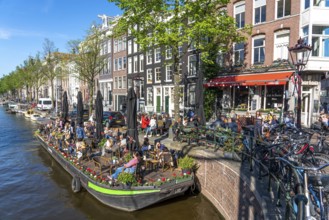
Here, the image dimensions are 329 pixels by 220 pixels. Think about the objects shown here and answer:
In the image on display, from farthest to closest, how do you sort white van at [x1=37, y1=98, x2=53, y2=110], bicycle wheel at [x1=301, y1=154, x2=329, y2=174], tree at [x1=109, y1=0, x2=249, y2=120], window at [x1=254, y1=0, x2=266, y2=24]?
white van at [x1=37, y1=98, x2=53, y2=110], window at [x1=254, y1=0, x2=266, y2=24], tree at [x1=109, y1=0, x2=249, y2=120], bicycle wheel at [x1=301, y1=154, x2=329, y2=174]

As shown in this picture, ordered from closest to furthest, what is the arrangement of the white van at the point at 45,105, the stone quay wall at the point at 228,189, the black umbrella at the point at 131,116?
1. the stone quay wall at the point at 228,189
2. the black umbrella at the point at 131,116
3. the white van at the point at 45,105

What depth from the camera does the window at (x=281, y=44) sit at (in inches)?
693

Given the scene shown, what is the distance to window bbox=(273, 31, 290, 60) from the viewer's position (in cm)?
1759

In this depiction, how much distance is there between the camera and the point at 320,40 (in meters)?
15.9

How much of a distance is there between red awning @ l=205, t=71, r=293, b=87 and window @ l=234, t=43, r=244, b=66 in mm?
1322

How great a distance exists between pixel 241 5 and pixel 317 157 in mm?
16949

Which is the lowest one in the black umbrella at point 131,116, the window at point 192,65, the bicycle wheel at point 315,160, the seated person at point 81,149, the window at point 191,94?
the seated person at point 81,149

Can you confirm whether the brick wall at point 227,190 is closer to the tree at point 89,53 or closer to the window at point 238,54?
the window at point 238,54

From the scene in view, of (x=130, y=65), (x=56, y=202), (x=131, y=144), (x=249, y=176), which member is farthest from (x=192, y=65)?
(x=249, y=176)

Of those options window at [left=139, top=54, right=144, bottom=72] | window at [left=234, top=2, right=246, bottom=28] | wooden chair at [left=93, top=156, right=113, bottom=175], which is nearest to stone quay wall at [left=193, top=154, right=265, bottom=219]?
wooden chair at [left=93, top=156, right=113, bottom=175]

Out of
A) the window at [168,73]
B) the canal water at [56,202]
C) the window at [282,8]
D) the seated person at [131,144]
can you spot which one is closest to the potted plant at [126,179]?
the canal water at [56,202]

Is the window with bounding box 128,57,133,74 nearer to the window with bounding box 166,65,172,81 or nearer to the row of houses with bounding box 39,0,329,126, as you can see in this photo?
the window with bounding box 166,65,172,81

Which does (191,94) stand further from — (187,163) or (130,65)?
(187,163)

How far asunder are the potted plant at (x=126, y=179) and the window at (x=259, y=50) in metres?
14.1
